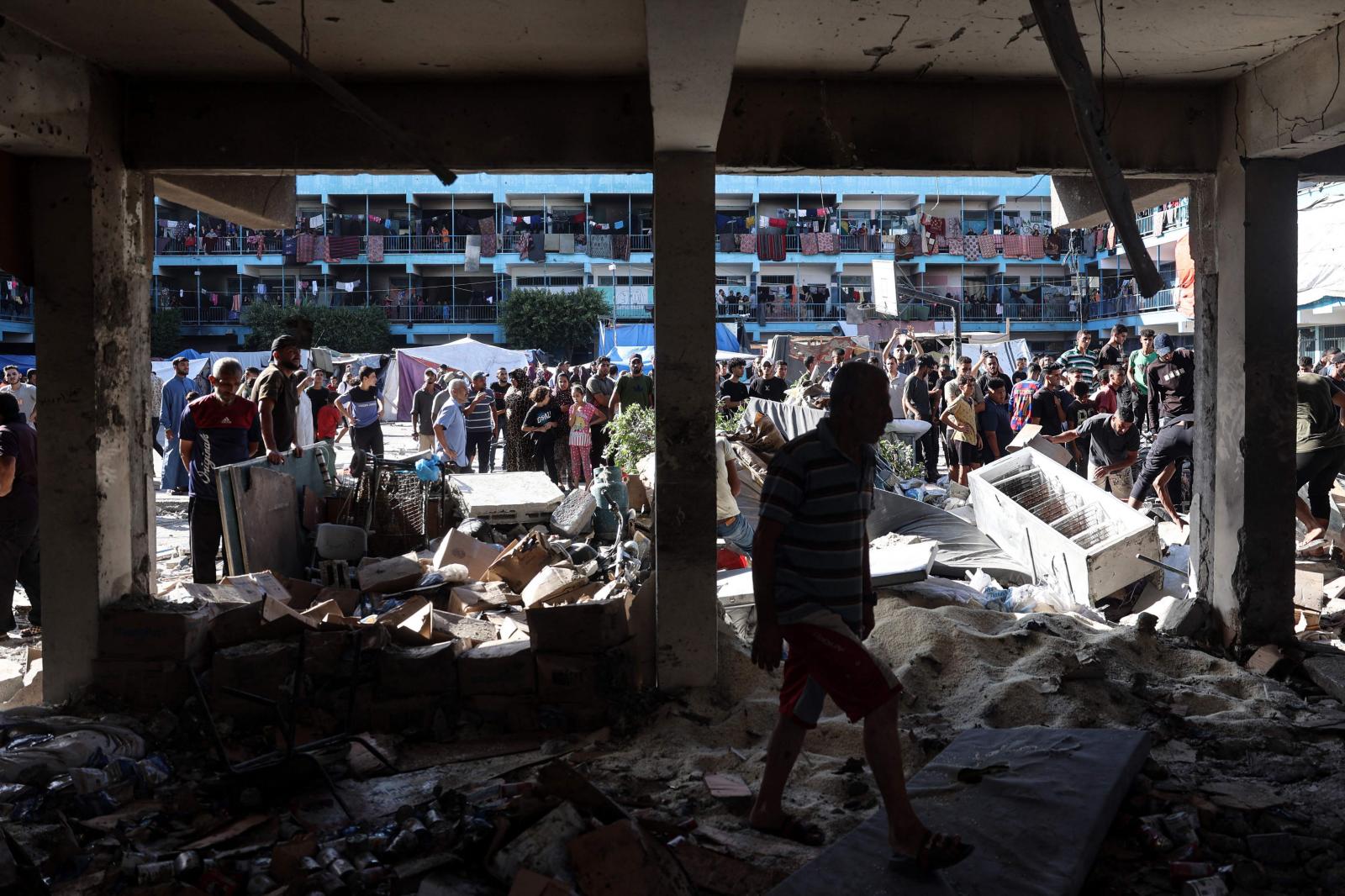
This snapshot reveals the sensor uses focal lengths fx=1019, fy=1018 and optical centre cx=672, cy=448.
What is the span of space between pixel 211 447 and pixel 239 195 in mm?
1955

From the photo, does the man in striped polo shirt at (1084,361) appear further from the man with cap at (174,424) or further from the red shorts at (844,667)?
the man with cap at (174,424)

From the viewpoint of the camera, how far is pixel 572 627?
5145 mm

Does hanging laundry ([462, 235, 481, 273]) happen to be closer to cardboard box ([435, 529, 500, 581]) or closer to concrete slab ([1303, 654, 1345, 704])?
cardboard box ([435, 529, 500, 581])

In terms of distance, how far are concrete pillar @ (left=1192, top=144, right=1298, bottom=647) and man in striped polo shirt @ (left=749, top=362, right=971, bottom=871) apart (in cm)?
343

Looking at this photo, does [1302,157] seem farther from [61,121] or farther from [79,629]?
[79,629]

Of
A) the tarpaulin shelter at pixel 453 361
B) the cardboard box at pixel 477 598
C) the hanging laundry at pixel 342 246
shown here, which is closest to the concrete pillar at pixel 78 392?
the cardboard box at pixel 477 598

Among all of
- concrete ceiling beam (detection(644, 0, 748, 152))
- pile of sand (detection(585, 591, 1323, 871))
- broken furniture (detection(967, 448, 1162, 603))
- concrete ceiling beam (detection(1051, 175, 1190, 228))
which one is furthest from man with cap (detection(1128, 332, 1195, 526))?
concrete ceiling beam (detection(644, 0, 748, 152))

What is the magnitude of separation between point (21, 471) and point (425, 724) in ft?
12.2

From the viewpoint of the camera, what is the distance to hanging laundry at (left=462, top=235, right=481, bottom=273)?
44.4 metres

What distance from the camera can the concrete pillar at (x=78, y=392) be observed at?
5.03 metres

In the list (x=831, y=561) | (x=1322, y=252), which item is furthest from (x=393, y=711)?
(x=1322, y=252)

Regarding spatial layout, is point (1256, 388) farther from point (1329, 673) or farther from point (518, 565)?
point (518, 565)

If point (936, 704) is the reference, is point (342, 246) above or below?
above

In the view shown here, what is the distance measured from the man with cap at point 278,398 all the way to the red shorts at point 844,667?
16.3ft
